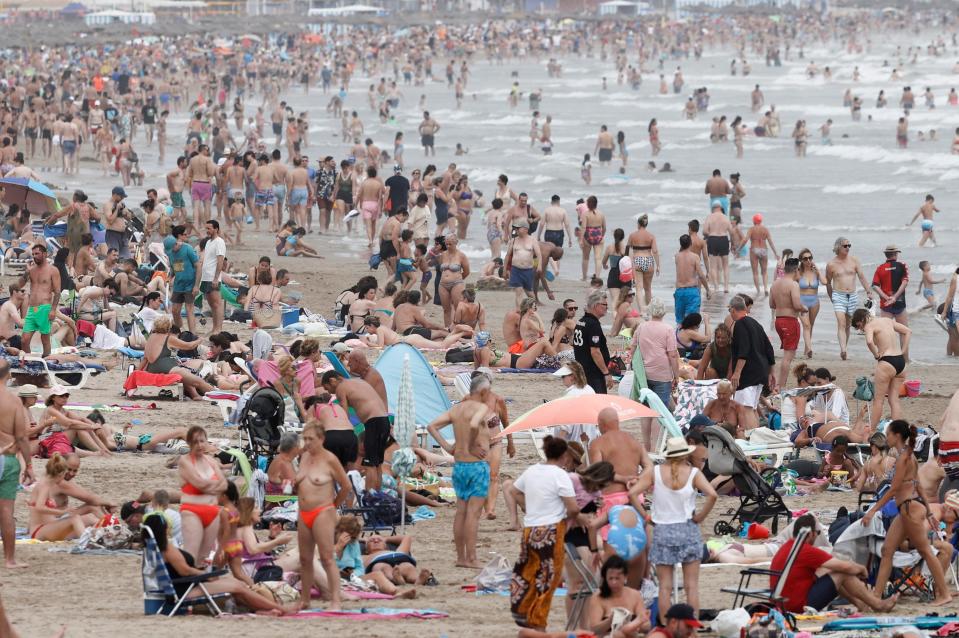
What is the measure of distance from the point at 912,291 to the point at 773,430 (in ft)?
30.8

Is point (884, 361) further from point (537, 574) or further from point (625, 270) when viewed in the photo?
point (537, 574)

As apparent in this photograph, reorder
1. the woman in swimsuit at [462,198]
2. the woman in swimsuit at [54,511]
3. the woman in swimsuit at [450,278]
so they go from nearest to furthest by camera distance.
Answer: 1. the woman in swimsuit at [54,511]
2. the woman in swimsuit at [450,278]
3. the woman in swimsuit at [462,198]

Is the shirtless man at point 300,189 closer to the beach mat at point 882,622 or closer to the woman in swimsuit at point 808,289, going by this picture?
the woman in swimsuit at point 808,289

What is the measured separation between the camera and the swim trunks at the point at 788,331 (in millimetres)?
12961

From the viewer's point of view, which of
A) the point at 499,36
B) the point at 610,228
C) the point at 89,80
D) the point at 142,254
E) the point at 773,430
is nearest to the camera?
the point at 773,430

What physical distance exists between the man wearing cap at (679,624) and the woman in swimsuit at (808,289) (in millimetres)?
8035

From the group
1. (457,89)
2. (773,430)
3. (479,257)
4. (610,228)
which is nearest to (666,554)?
(773,430)

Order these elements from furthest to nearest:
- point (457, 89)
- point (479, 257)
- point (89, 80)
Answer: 1. point (457, 89)
2. point (89, 80)
3. point (479, 257)

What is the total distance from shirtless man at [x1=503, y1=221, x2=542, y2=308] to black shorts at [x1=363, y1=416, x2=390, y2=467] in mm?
7165

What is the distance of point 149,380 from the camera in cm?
1206

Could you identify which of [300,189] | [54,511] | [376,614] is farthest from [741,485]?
[300,189]

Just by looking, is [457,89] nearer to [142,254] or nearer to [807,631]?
[142,254]

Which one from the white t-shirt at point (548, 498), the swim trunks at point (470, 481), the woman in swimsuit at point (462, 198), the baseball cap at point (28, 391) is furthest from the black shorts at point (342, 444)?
the woman in swimsuit at point (462, 198)

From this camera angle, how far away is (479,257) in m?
22.1
